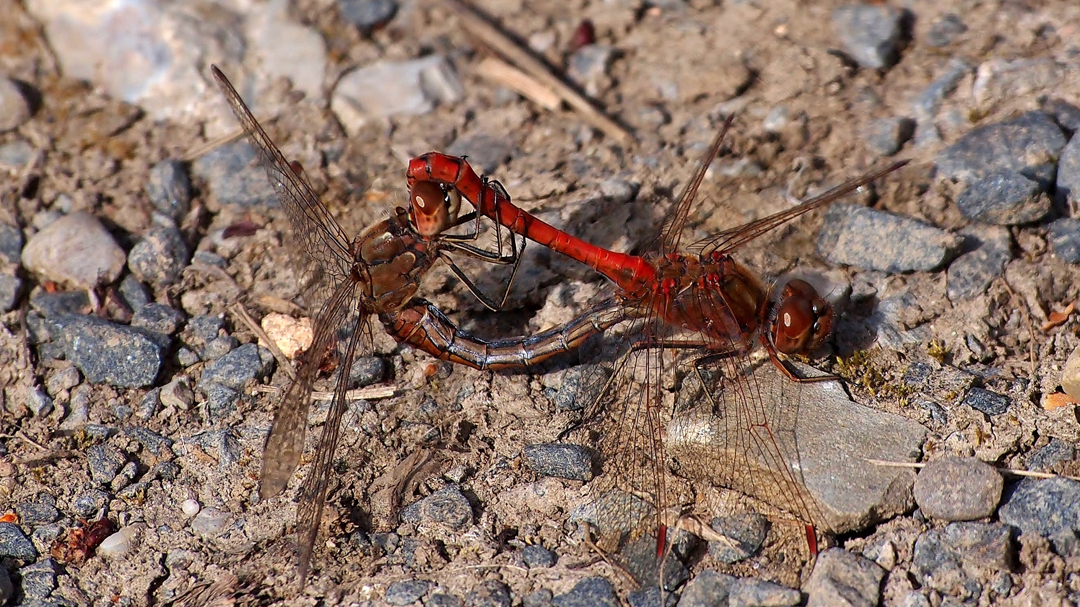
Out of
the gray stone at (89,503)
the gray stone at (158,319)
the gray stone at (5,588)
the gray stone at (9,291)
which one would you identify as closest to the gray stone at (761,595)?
the gray stone at (89,503)

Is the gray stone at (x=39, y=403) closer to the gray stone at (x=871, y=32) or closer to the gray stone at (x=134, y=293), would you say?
the gray stone at (x=134, y=293)

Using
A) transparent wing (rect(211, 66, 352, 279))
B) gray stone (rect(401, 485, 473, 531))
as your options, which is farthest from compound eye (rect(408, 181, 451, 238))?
gray stone (rect(401, 485, 473, 531))

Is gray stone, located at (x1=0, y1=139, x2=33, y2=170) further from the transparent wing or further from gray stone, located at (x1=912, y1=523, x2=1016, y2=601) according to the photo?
gray stone, located at (x1=912, y1=523, x2=1016, y2=601)

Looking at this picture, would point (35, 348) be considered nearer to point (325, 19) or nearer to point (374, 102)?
point (374, 102)

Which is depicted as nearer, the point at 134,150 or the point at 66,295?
A: the point at 66,295

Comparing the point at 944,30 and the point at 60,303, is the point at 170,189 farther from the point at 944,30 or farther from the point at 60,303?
the point at 944,30

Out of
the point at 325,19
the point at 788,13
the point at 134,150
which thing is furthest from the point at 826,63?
the point at 134,150
